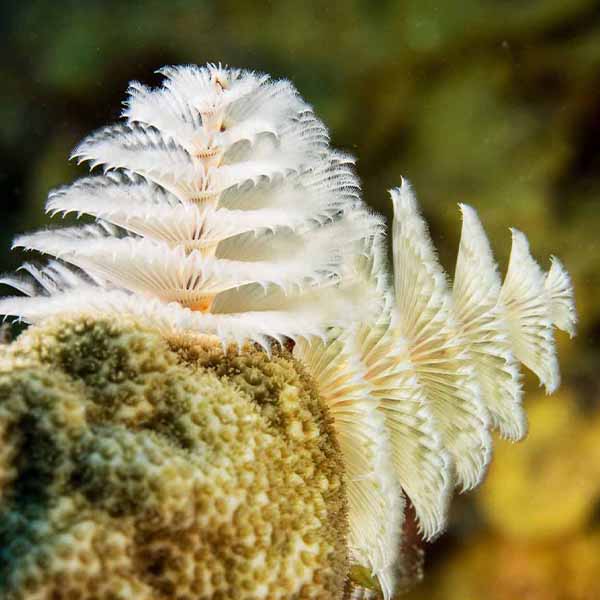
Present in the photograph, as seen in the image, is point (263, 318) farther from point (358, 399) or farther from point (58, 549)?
point (58, 549)

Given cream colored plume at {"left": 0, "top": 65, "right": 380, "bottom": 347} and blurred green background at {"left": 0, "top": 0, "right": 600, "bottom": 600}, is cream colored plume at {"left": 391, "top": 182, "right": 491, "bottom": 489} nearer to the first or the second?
cream colored plume at {"left": 0, "top": 65, "right": 380, "bottom": 347}

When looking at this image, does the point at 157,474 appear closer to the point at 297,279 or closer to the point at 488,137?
the point at 297,279

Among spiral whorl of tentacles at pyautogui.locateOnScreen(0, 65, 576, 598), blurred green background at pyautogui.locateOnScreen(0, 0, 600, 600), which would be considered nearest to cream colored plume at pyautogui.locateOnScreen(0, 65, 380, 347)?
spiral whorl of tentacles at pyautogui.locateOnScreen(0, 65, 576, 598)

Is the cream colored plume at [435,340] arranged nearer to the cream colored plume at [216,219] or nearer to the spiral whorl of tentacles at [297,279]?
the spiral whorl of tentacles at [297,279]

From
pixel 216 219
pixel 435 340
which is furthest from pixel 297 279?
pixel 435 340

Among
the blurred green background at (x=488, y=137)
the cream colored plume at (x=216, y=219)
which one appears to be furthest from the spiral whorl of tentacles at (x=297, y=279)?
the blurred green background at (x=488, y=137)

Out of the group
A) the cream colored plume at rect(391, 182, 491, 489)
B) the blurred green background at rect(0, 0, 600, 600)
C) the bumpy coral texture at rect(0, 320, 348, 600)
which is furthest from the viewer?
the blurred green background at rect(0, 0, 600, 600)
